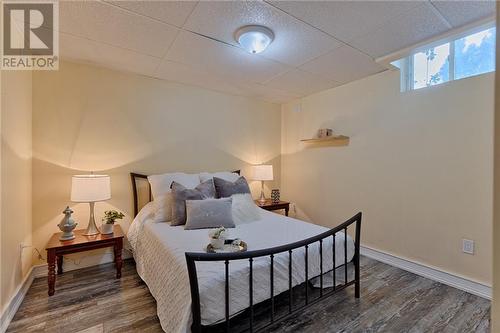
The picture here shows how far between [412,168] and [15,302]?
4060mm

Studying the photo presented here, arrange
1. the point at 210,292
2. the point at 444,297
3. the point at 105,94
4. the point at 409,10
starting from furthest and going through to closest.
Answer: the point at 105,94
the point at 444,297
the point at 409,10
the point at 210,292

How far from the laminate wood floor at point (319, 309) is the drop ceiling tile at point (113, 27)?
7.89ft

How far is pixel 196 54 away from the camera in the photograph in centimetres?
254

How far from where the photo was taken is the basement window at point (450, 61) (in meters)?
2.24

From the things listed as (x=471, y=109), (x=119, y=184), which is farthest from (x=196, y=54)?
(x=471, y=109)

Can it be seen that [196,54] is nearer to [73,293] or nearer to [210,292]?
[210,292]

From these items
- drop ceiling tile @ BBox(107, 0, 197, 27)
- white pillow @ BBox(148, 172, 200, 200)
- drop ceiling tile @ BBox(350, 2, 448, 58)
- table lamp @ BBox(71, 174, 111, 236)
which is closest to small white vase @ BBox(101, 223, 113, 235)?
table lamp @ BBox(71, 174, 111, 236)

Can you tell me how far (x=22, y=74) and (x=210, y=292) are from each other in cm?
263

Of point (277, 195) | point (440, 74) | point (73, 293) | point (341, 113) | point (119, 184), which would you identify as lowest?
point (73, 293)

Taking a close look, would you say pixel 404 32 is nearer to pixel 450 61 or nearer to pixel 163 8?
pixel 450 61

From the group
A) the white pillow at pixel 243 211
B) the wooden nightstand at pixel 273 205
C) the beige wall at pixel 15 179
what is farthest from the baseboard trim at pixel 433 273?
the beige wall at pixel 15 179

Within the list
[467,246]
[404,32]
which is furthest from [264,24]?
[467,246]

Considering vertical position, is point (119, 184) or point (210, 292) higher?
point (119, 184)

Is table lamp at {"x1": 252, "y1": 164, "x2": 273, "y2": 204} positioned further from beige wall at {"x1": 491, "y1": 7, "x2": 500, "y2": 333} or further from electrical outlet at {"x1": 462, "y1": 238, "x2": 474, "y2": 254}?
beige wall at {"x1": 491, "y1": 7, "x2": 500, "y2": 333}
